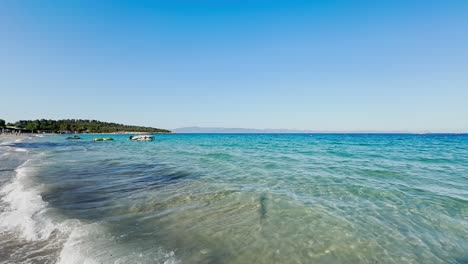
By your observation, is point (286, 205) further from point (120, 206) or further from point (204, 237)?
point (120, 206)

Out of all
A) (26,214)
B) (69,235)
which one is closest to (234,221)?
(69,235)

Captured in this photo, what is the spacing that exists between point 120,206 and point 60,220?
1.68 metres

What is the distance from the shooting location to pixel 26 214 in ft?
23.8

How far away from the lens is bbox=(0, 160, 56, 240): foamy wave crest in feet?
20.0

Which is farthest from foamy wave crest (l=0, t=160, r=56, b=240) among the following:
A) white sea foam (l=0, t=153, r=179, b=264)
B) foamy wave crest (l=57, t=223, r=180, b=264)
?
foamy wave crest (l=57, t=223, r=180, b=264)

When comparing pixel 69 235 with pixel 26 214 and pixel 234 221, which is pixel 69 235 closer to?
pixel 26 214

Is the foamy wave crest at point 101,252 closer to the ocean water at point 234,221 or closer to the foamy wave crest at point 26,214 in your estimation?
the ocean water at point 234,221

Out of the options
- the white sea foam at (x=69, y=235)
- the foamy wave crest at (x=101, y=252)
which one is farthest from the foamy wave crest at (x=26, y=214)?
the foamy wave crest at (x=101, y=252)

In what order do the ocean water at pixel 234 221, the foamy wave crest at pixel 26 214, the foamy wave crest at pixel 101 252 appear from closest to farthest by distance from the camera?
the foamy wave crest at pixel 101 252 → the ocean water at pixel 234 221 → the foamy wave crest at pixel 26 214

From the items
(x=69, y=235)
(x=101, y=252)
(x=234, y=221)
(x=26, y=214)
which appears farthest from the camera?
(x=26, y=214)

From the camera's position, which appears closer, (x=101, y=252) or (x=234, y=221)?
(x=101, y=252)

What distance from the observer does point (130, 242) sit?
557 centimetres

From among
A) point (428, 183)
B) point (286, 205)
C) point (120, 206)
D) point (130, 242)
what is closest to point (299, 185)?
point (286, 205)

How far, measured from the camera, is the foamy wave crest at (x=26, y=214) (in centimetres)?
609
